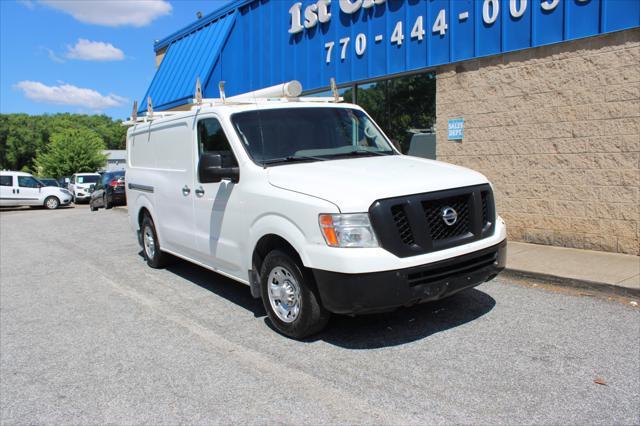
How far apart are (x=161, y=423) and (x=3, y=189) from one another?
2475 centimetres

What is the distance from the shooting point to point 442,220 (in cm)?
434

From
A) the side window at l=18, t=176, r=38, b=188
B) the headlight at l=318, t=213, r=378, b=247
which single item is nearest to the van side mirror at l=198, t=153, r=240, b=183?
the headlight at l=318, t=213, r=378, b=247

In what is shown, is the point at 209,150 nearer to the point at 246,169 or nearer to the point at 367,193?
the point at 246,169

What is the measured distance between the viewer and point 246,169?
16.5 feet

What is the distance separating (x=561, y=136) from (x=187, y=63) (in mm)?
13013

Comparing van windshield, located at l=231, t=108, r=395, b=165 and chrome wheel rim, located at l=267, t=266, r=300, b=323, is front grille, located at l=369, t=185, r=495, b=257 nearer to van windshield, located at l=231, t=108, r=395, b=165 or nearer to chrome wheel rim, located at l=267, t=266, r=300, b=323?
chrome wheel rim, located at l=267, t=266, r=300, b=323

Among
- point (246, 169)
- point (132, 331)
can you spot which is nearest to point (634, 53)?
point (246, 169)

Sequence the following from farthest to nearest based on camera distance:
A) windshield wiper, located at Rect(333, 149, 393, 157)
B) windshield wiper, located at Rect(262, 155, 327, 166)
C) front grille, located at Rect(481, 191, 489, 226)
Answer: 1. windshield wiper, located at Rect(333, 149, 393, 157)
2. windshield wiper, located at Rect(262, 155, 327, 166)
3. front grille, located at Rect(481, 191, 489, 226)

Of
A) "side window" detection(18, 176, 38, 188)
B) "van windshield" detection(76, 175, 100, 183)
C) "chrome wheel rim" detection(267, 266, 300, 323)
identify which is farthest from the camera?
"van windshield" detection(76, 175, 100, 183)

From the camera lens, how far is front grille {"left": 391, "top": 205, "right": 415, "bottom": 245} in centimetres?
412

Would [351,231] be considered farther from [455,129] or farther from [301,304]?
[455,129]

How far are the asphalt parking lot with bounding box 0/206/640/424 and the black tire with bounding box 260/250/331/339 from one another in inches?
4.7

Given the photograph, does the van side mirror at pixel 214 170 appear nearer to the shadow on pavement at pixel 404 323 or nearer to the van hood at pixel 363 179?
the van hood at pixel 363 179

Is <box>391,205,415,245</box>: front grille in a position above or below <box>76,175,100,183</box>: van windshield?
below
